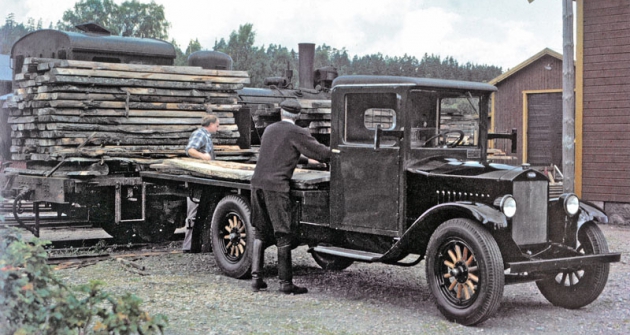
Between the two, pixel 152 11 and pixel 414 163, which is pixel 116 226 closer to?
pixel 414 163

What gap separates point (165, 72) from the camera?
1153cm

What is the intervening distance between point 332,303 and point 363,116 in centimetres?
184

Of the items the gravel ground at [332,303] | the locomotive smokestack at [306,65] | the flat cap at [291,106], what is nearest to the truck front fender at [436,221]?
the gravel ground at [332,303]

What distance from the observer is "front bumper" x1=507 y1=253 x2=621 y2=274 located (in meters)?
6.23

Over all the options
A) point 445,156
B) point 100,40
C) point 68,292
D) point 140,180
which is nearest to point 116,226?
point 140,180

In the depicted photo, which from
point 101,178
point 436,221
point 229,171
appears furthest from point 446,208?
point 101,178

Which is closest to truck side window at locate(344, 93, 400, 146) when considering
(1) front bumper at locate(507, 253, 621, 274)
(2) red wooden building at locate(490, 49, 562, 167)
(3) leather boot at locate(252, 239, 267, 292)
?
(3) leather boot at locate(252, 239, 267, 292)

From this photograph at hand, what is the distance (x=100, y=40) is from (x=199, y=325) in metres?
7.88

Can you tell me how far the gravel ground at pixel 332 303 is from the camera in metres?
6.39

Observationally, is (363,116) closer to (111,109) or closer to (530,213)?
(530,213)

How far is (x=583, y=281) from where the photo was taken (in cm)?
712

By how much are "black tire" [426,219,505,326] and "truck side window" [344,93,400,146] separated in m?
1.27

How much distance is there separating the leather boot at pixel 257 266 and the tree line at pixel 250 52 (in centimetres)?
3036

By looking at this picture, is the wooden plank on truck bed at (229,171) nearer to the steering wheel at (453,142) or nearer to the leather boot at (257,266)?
the leather boot at (257,266)
